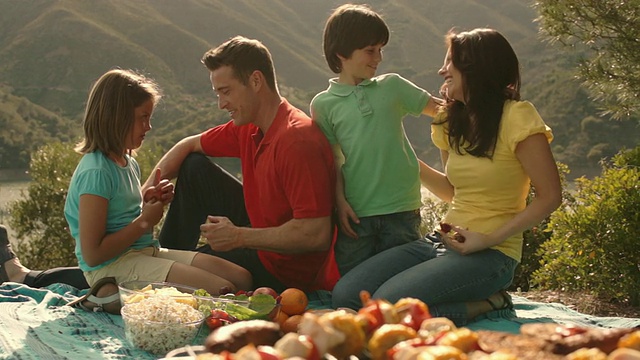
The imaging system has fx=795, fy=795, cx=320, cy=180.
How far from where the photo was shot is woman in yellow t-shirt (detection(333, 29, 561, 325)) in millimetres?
3627

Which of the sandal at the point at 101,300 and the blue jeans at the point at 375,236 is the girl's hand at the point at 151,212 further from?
the blue jeans at the point at 375,236

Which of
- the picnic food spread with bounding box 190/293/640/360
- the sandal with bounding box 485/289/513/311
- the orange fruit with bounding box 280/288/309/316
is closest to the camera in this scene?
the picnic food spread with bounding box 190/293/640/360

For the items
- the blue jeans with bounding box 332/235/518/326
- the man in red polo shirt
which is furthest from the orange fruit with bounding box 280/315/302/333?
the man in red polo shirt

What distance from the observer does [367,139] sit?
3.99m

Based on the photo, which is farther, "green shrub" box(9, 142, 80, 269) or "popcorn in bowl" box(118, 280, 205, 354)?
"green shrub" box(9, 142, 80, 269)

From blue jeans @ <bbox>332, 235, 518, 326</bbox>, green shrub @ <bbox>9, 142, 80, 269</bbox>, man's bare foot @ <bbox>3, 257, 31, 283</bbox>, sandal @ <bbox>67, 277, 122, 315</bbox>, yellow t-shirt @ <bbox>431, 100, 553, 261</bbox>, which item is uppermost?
yellow t-shirt @ <bbox>431, 100, 553, 261</bbox>

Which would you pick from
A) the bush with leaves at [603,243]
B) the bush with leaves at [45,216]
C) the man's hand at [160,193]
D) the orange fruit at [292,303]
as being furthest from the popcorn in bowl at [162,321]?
the bush with leaves at [45,216]

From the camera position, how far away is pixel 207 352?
1.67 metres

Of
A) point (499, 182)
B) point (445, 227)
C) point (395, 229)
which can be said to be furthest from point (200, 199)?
point (499, 182)

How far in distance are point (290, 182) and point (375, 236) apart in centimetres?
52

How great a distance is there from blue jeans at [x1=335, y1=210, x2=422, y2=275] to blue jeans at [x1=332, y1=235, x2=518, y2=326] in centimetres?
11

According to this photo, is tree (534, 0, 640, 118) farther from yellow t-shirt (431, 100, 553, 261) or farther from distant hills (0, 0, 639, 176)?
distant hills (0, 0, 639, 176)

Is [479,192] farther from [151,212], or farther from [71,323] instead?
[71,323]

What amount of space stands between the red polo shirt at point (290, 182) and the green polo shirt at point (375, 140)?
11cm
